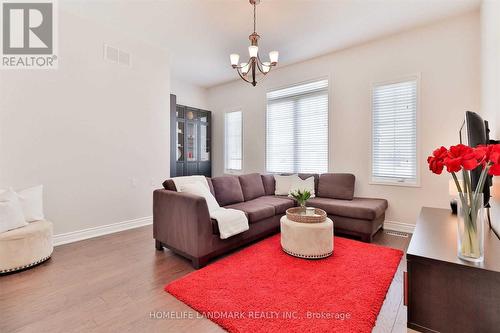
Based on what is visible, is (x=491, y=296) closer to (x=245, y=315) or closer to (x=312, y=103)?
(x=245, y=315)

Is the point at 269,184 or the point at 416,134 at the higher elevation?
the point at 416,134

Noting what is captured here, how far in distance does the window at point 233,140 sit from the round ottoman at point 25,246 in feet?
12.7

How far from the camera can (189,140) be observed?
18.4 feet

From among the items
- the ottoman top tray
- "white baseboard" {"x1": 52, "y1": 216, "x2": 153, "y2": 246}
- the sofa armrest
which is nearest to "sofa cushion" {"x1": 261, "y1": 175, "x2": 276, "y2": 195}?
the ottoman top tray

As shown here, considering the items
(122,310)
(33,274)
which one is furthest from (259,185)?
(33,274)

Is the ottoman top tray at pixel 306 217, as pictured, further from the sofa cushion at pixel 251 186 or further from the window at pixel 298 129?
the window at pixel 298 129

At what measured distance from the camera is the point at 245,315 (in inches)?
66.7

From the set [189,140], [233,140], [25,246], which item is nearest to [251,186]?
[233,140]

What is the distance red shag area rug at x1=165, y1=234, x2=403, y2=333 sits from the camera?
5.34ft

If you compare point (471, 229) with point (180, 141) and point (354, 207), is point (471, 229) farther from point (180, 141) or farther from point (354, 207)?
point (180, 141)

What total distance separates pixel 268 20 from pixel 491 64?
99.3 inches

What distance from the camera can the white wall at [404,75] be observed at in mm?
3209

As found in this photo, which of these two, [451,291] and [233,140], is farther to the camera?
[233,140]

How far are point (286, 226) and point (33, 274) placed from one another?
257 centimetres
